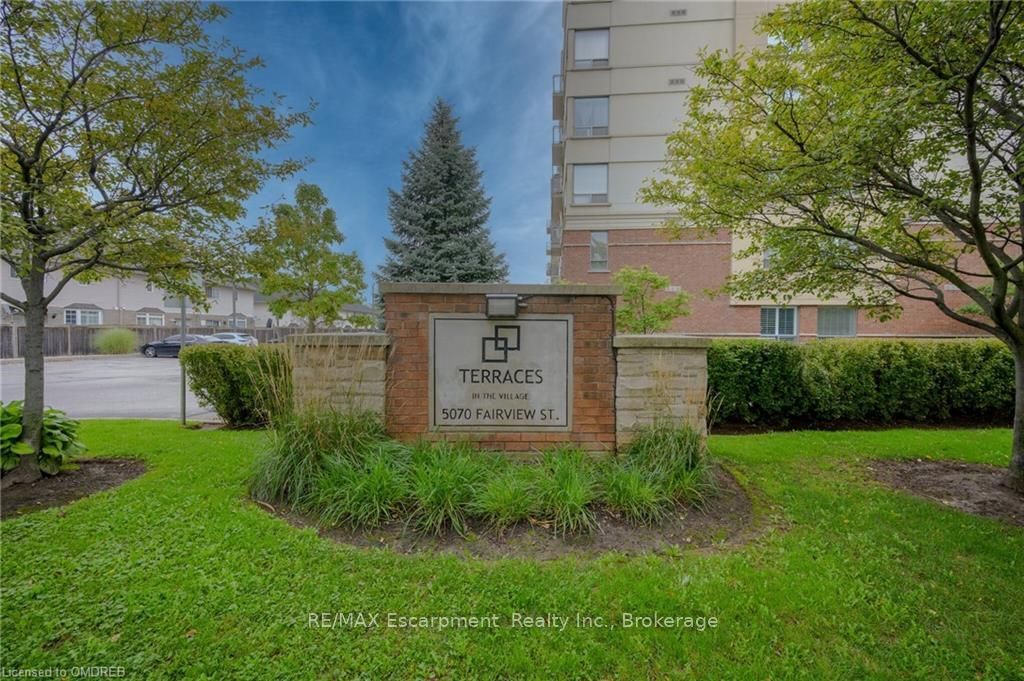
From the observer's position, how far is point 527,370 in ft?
13.3

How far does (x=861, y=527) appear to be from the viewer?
10.2 feet

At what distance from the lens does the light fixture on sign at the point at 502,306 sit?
12.9 ft

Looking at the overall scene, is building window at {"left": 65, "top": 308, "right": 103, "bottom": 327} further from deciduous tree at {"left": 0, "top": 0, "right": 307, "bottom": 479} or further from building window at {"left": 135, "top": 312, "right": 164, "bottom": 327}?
deciduous tree at {"left": 0, "top": 0, "right": 307, "bottom": 479}

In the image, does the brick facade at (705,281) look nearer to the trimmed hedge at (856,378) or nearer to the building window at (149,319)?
the trimmed hedge at (856,378)

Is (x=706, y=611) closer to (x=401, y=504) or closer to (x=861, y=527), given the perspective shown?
(x=861, y=527)

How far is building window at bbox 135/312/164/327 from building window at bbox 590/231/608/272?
31451mm

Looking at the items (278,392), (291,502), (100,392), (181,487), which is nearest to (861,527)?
(291,502)

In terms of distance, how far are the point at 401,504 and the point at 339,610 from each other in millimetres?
1027

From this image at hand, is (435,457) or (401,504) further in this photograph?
(435,457)

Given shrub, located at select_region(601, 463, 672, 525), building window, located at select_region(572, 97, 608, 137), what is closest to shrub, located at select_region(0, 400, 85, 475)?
shrub, located at select_region(601, 463, 672, 525)

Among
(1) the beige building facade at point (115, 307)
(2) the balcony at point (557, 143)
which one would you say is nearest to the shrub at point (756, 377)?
(2) the balcony at point (557, 143)

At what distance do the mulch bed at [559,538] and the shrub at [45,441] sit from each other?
261 cm

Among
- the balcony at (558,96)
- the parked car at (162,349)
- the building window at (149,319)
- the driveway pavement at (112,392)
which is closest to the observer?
the driveway pavement at (112,392)

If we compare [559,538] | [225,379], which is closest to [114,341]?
[225,379]
